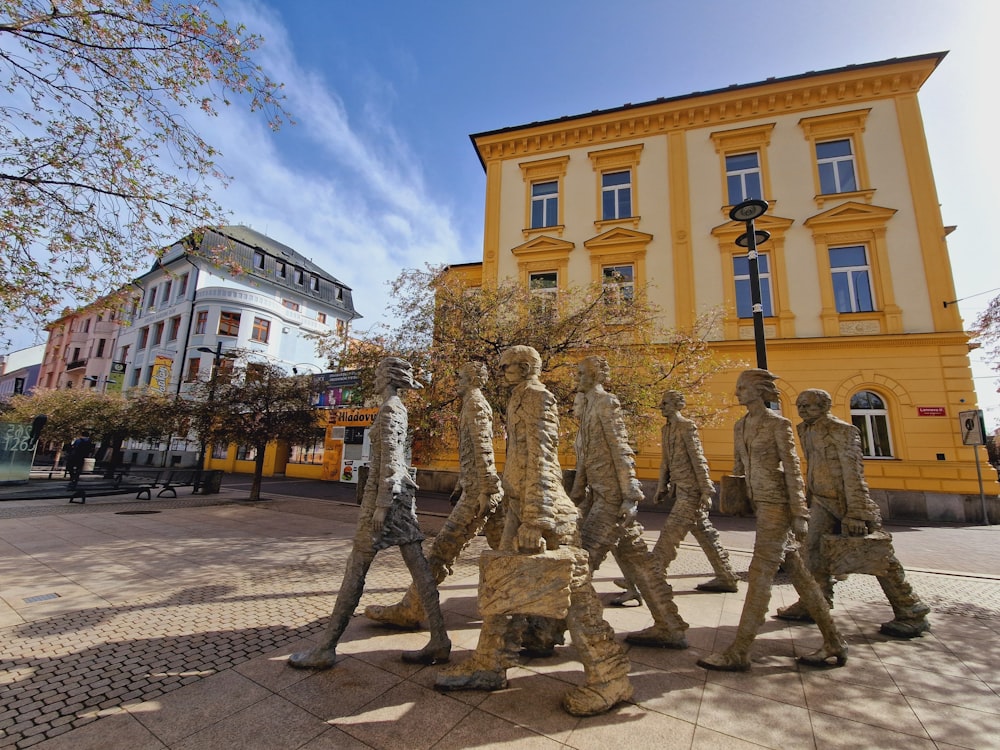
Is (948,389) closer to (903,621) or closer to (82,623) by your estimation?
(903,621)

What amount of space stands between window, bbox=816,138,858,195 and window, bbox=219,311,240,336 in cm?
3258

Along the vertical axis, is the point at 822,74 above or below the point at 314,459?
above

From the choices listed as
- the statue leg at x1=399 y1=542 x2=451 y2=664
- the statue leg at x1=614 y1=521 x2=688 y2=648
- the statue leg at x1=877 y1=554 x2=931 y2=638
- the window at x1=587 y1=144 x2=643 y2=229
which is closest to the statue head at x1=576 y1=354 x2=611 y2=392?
the statue leg at x1=614 y1=521 x2=688 y2=648

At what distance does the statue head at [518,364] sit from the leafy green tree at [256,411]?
12.6 meters

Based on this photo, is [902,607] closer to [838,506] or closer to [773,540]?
[838,506]

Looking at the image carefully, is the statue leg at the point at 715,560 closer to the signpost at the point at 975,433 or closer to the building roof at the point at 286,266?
the signpost at the point at 975,433

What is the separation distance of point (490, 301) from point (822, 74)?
15771 mm

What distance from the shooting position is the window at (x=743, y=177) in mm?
16109

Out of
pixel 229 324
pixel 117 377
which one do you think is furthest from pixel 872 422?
pixel 117 377

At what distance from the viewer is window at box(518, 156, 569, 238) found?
1836cm

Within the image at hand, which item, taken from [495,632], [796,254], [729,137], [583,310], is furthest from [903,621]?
[729,137]

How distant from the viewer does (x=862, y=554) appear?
4.00m

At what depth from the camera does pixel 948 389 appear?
12.7 meters

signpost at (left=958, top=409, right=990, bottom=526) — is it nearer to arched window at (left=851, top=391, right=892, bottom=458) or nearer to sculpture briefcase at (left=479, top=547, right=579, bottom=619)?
arched window at (left=851, top=391, right=892, bottom=458)
